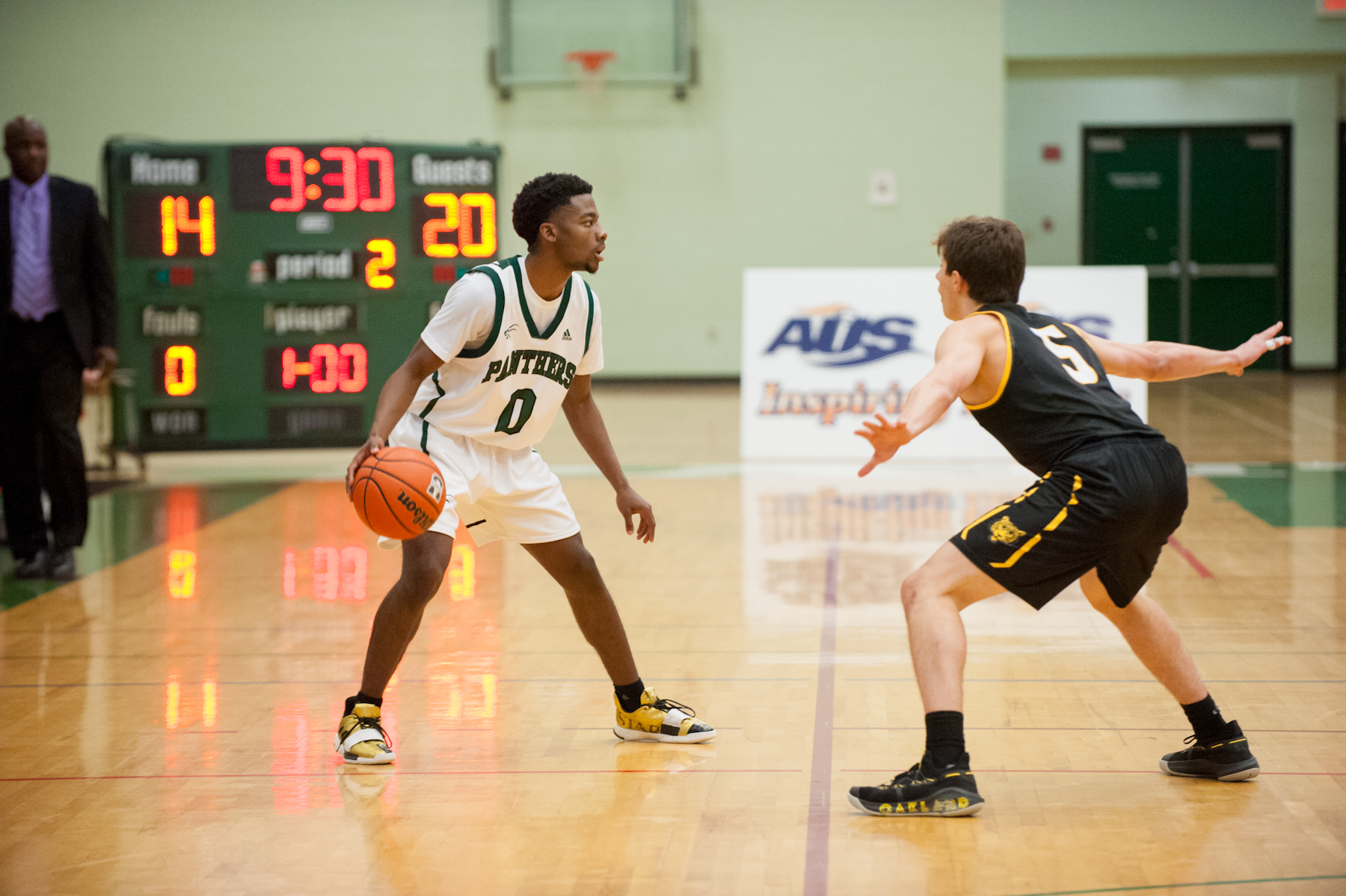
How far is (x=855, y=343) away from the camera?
983cm

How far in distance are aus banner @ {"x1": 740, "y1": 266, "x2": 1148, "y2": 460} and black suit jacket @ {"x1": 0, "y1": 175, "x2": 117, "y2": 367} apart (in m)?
4.51

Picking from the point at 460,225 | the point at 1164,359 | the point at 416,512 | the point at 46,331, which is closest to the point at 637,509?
the point at 416,512

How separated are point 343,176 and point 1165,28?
10365mm

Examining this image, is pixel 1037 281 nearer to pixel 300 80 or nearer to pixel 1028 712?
pixel 1028 712

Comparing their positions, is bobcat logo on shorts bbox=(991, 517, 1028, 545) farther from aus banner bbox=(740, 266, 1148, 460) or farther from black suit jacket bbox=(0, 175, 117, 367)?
aus banner bbox=(740, 266, 1148, 460)

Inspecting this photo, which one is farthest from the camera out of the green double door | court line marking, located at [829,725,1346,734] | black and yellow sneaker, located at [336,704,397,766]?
the green double door

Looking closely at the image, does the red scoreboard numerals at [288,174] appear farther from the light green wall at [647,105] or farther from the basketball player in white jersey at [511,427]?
the light green wall at [647,105]

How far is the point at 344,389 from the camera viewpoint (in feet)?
30.7

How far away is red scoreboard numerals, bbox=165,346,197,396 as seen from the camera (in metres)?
9.32

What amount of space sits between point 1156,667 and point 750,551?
11.2ft

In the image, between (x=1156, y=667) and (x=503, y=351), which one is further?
(x=503, y=351)

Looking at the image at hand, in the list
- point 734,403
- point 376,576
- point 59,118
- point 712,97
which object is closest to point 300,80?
point 59,118

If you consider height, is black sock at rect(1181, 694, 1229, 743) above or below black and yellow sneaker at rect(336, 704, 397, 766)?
above

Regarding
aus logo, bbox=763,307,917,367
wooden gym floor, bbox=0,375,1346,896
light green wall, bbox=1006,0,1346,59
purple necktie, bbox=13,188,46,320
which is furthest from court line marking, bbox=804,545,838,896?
light green wall, bbox=1006,0,1346,59
